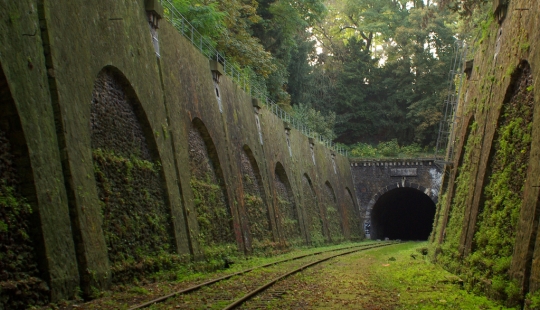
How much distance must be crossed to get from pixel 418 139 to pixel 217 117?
34.6 metres

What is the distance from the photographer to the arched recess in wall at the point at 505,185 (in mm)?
8633

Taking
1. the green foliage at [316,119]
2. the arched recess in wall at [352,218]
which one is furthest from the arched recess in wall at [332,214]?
the green foliage at [316,119]

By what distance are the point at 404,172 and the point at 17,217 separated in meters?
32.2

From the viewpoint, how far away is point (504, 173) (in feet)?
31.8

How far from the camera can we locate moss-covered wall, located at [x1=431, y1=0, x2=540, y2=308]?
7672 mm

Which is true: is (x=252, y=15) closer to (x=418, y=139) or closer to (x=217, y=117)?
(x=217, y=117)

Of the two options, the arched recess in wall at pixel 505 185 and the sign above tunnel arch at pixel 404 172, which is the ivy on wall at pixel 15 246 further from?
the sign above tunnel arch at pixel 404 172

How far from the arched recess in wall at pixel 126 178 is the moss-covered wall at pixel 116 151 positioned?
0.08ft

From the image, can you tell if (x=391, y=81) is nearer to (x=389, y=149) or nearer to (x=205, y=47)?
(x=389, y=149)

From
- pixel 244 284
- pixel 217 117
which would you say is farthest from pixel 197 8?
pixel 244 284

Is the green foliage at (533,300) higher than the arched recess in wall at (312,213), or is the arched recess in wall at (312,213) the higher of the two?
the arched recess in wall at (312,213)

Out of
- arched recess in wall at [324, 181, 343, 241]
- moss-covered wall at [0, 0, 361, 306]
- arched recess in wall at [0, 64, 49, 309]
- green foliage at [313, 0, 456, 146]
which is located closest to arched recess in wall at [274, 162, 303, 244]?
moss-covered wall at [0, 0, 361, 306]

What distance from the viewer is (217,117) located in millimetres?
16938

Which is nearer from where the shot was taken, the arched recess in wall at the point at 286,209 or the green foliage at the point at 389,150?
the arched recess in wall at the point at 286,209
